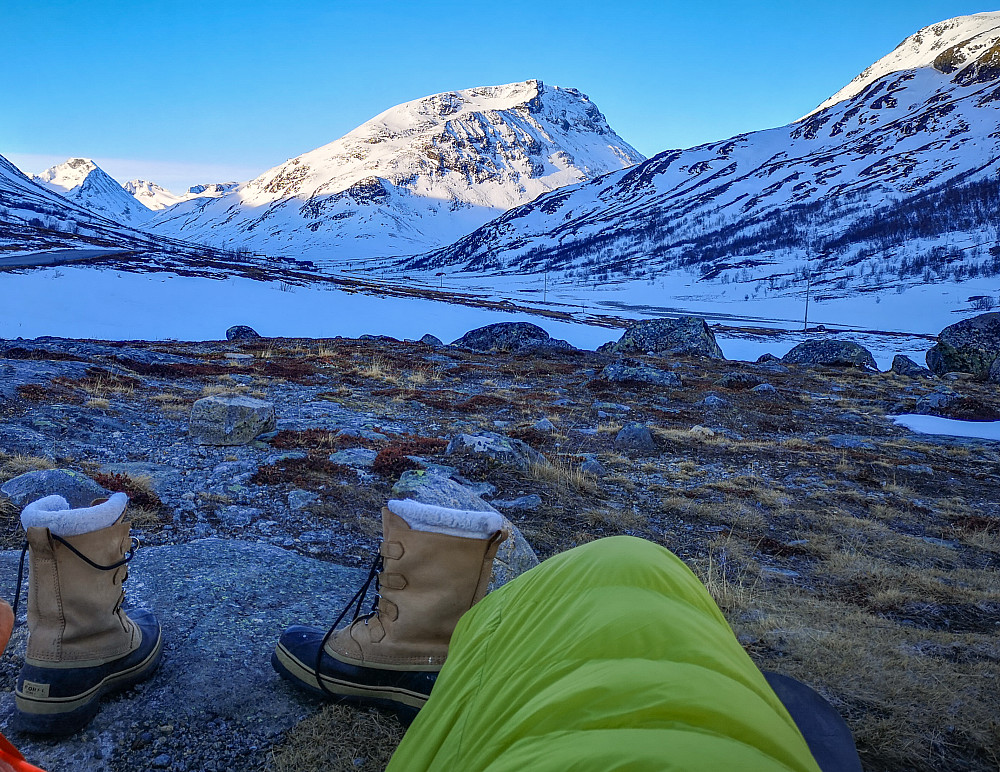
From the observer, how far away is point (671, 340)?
2588 cm

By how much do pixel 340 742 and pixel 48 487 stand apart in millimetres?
3856

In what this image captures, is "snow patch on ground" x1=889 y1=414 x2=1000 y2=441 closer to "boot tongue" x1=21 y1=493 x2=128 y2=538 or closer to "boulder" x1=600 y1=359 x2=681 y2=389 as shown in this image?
"boulder" x1=600 y1=359 x2=681 y2=389

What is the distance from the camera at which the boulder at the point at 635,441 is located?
8578 millimetres

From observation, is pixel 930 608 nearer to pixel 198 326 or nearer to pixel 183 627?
pixel 183 627

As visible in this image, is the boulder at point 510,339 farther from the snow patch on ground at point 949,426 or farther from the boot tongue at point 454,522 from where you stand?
the boot tongue at point 454,522

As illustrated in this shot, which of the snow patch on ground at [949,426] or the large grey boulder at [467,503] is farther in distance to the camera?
the snow patch on ground at [949,426]

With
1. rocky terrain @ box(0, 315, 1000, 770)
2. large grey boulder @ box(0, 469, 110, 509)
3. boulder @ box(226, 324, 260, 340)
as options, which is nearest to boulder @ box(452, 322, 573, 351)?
boulder @ box(226, 324, 260, 340)

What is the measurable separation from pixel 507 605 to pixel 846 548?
4511 mm

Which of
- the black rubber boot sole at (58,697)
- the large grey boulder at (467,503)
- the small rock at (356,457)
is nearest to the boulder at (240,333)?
the small rock at (356,457)

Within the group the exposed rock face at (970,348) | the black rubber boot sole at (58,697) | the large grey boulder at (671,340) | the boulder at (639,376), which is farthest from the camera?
the large grey boulder at (671,340)

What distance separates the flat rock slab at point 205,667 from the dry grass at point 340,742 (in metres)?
0.09

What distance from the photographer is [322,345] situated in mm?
20844

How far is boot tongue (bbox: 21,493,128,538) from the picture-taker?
84.7 inches

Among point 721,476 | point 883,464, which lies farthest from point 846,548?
point 883,464
